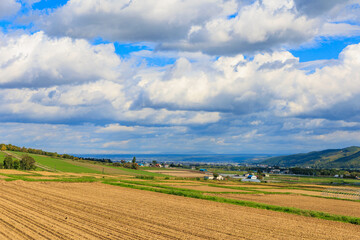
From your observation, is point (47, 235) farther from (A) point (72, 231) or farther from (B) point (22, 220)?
(B) point (22, 220)

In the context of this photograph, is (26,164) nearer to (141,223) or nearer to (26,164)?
(26,164)

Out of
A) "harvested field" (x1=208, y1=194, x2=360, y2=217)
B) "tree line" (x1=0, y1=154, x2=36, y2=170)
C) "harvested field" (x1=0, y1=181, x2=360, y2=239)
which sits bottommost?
"harvested field" (x1=208, y1=194, x2=360, y2=217)

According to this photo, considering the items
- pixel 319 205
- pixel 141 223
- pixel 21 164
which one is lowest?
pixel 319 205

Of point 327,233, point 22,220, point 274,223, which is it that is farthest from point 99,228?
point 327,233

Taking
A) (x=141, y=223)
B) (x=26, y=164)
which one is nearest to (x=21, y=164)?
(x=26, y=164)

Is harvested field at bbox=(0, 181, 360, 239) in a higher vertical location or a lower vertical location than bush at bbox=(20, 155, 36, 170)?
lower

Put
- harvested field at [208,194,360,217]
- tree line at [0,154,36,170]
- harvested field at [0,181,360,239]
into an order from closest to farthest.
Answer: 1. harvested field at [0,181,360,239]
2. harvested field at [208,194,360,217]
3. tree line at [0,154,36,170]

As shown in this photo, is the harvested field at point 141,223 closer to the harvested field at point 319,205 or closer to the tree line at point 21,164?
the harvested field at point 319,205

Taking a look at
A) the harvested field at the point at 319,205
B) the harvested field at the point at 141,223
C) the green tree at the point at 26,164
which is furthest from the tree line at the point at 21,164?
the harvested field at the point at 141,223

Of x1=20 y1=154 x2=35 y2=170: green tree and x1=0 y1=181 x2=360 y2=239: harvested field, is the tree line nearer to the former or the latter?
x1=20 y1=154 x2=35 y2=170: green tree

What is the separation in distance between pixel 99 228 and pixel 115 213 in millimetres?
7498

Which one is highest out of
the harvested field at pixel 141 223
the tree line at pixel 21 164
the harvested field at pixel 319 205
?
the tree line at pixel 21 164

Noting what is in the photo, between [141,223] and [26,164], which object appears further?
[26,164]

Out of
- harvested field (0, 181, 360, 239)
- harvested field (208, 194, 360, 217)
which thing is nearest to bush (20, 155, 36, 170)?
harvested field (208, 194, 360, 217)
